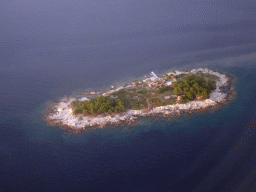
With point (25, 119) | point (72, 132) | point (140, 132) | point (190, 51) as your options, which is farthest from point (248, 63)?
point (25, 119)

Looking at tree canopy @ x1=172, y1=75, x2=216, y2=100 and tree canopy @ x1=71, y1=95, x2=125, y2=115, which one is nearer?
tree canopy @ x1=71, y1=95, x2=125, y2=115

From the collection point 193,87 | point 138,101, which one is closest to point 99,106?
point 138,101

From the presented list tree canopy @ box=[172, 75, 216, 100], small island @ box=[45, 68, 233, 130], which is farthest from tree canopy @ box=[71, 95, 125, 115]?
tree canopy @ box=[172, 75, 216, 100]

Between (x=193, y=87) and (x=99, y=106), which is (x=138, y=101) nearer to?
(x=99, y=106)

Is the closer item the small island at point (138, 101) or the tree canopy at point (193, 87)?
the small island at point (138, 101)

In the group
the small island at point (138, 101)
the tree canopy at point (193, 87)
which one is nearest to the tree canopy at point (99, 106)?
the small island at point (138, 101)

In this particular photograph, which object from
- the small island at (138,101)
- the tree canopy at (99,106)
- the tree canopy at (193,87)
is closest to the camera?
the small island at (138,101)

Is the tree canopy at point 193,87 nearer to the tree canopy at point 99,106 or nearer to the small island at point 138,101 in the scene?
the small island at point 138,101

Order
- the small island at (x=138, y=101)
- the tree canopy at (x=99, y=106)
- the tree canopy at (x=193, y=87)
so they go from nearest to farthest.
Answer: the small island at (x=138, y=101), the tree canopy at (x=99, y=106), the tree canopy at (x=193, y=87)

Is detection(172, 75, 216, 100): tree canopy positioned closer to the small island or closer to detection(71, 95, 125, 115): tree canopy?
the small island
